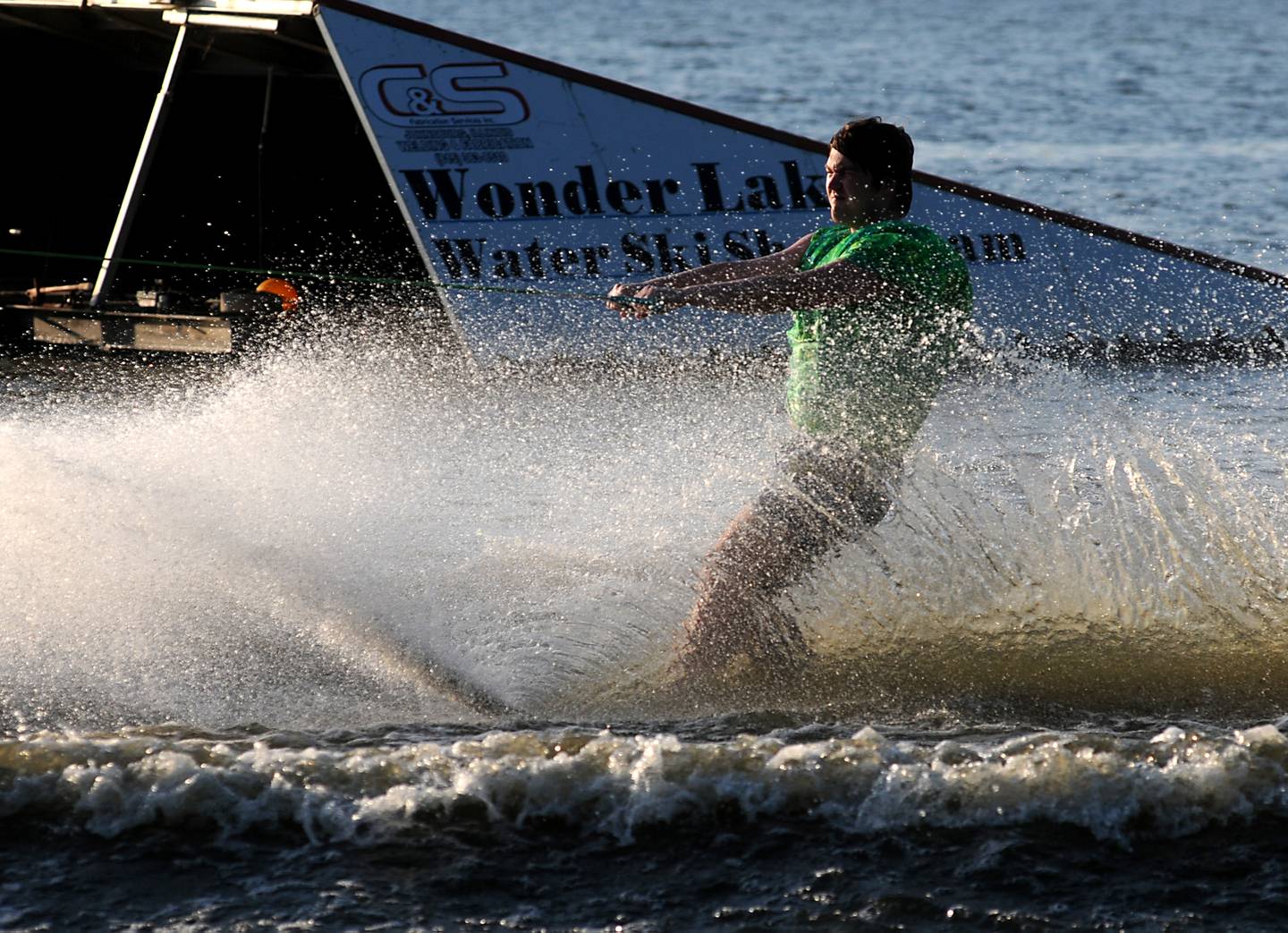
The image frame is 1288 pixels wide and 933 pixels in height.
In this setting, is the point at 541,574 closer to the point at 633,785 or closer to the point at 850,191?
the point at 633,785

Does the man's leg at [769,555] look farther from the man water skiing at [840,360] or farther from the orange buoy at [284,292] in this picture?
the orange buoy at [284,292]

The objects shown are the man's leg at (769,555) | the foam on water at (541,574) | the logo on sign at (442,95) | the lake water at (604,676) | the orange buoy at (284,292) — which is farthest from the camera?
the orange buoy at (284,292)

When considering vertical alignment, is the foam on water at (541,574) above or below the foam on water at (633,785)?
above

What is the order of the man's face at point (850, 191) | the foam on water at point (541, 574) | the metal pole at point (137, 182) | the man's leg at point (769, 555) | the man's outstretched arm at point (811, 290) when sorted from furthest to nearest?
the metal pole at point (137, 182) < the foam on water at point (541, 574) < the man's leg at point (769, 555) < the man's face at point (850, 191) < the man's outstretched arm at point (811, 290)

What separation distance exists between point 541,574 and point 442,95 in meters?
4.40

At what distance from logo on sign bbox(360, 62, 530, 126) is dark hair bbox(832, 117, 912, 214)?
5.23 metres

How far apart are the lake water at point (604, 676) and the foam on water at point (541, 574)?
14 millimetres

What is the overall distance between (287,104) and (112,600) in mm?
6909

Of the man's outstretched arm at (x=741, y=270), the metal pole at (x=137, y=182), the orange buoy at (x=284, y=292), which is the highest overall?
the metal pole at (x=137, y=182)

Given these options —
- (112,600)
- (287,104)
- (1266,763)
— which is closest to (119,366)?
(287,104)

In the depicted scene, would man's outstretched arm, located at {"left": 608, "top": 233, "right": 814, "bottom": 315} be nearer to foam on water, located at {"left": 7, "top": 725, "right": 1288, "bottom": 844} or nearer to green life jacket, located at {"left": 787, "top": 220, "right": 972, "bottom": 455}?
green life jacket, located at {"left": 787, "top": 220, "right": 972, "bottom": 455}

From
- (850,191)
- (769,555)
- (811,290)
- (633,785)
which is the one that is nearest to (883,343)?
(811,290)

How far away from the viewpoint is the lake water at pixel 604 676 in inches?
164

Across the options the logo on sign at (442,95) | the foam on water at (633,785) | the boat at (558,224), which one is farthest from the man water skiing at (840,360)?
the logo on sign at (442,95)
